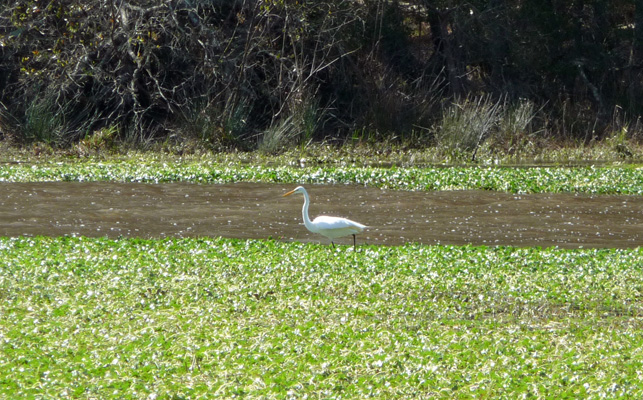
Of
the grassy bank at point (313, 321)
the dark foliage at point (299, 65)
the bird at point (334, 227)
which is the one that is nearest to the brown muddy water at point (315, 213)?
the bird at point (334, 227)

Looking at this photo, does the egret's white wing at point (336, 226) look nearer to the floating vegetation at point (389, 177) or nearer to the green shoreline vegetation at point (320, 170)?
the green shoreline vegetation at point (320, 170)

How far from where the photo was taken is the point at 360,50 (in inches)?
1013

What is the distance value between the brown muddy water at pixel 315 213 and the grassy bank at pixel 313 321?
5.44 feet

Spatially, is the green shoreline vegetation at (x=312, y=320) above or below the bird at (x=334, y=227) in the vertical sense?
above

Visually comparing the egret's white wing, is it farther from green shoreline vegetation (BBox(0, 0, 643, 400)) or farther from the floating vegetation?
the floating vegetation

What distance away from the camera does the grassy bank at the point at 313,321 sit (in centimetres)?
574

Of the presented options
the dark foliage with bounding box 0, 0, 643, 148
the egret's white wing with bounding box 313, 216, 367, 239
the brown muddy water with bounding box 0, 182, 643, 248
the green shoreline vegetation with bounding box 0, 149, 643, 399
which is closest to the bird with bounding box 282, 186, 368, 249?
the egret's white wing with bounding box 313, 216, 367, 239

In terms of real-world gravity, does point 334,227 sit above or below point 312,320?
below

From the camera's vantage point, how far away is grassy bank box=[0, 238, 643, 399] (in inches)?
226

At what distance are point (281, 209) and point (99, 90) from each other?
11.6 meters

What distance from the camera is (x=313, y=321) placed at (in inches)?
288

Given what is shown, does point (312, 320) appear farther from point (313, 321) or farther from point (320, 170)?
point (320, 170)

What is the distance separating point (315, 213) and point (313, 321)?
6.90 m

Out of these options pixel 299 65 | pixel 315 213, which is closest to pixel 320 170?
pixel 315 213
